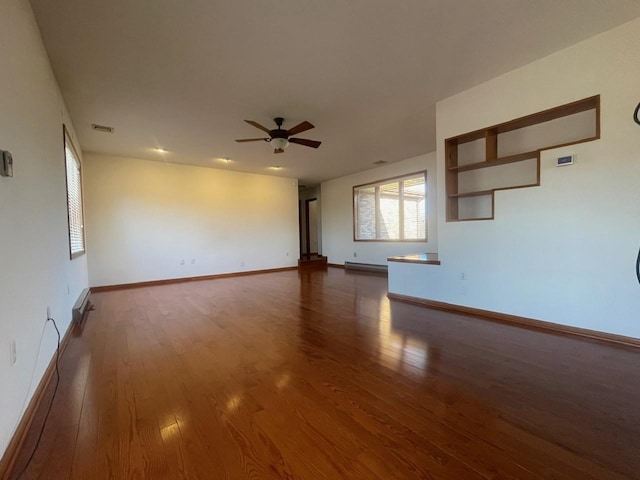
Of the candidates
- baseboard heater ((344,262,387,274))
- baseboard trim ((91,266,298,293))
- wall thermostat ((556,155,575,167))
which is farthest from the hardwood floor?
baseboard heater ((344,262,387,274))

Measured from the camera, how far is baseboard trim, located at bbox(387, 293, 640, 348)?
2527 millimetres

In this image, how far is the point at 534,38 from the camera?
8.35 ft

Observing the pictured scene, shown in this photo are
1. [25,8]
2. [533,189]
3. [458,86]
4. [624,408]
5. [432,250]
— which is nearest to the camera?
[624,408]

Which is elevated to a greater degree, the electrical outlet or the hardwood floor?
Answer: the electrical outlet

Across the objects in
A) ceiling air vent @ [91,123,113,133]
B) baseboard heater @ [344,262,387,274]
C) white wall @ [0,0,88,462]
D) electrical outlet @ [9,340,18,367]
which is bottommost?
baseboard heater @ [344,262,387,274]

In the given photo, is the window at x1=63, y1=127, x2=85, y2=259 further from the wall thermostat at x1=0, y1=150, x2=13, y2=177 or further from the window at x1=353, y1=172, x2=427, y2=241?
the window at x1=353, y1=172, x2=427, y2=241

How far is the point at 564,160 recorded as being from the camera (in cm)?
280

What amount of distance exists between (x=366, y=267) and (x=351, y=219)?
1.48 metres

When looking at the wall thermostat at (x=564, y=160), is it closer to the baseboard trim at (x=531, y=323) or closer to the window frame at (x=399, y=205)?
the baseboard trim at (x=531, y=323)

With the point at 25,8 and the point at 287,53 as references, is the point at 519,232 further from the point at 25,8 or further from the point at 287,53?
the point at 25,8

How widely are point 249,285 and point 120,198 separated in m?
3.15

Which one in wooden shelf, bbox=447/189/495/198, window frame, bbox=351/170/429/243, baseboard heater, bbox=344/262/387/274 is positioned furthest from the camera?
baseboard heater, bbox=344/262/387/274

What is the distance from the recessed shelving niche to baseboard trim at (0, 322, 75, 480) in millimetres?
4151

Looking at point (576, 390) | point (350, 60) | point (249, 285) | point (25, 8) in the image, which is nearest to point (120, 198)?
point (249, 285)
